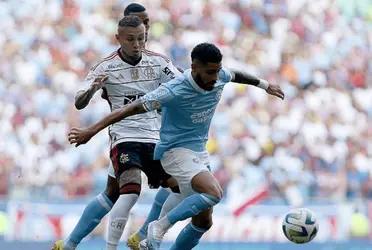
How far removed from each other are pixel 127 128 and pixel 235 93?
9882 millimetres

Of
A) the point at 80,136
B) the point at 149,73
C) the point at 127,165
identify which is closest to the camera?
the point at 80,136

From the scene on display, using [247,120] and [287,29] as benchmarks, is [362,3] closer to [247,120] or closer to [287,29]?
[287,29]

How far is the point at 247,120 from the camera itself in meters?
20.4

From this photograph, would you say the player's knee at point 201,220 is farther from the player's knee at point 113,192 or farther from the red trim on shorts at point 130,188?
the player's knee at point 113,192

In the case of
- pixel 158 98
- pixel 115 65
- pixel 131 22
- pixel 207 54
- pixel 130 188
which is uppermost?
pixel 131 22

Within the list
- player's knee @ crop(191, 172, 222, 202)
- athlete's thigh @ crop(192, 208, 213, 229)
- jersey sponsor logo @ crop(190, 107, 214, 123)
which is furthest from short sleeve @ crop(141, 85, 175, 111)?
athlete's thigh @ crop(192, 208, 213, 229)

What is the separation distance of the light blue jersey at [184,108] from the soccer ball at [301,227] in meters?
1.70

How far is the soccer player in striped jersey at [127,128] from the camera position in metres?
10.9

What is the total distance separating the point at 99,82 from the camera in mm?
10758

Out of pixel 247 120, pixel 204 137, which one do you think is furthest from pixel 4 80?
pixel 204 137

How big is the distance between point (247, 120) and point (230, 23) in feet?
10.1

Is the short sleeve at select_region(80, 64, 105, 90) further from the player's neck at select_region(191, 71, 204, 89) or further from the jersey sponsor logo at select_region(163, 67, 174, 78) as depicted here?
the player's neck at select_region(191, 71, 204, 89)

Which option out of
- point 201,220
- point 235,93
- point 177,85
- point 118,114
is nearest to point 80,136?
point 118,114

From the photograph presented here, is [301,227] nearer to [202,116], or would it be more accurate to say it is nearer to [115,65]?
[202,116]
